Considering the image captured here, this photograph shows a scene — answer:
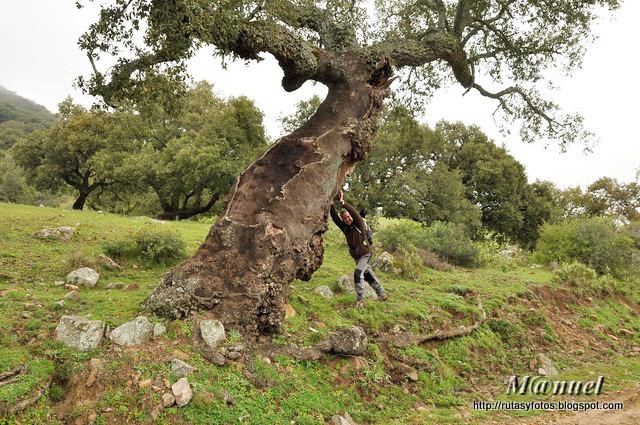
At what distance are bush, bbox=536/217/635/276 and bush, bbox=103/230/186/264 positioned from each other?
1640cm

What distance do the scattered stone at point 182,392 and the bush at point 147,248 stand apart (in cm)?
540

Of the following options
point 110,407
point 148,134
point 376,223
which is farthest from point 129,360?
point 148,134

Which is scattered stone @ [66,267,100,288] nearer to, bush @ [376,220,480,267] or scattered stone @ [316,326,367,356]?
scattered stone @ [316,326,367,356]

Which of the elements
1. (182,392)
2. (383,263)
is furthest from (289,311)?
(383,263)

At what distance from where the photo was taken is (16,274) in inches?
316

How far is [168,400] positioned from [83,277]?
4.12m

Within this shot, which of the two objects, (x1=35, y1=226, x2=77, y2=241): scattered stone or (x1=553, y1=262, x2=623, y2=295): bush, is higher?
(x1=553, y1=262, x2=623, y2=295): bush

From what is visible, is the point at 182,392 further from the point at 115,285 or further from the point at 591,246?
the point at 591,246

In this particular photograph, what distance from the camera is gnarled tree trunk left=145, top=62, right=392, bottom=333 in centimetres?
649

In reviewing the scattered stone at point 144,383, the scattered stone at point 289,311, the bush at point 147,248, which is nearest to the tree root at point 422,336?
the scattered stone at point 289,311

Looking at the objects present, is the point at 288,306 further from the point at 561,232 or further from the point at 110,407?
the point at 561,232

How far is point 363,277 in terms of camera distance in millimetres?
9180

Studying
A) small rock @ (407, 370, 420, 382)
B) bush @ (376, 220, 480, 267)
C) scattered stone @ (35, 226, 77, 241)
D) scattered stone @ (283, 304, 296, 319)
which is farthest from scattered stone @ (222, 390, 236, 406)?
bush @ (376, 220, 480, 267)

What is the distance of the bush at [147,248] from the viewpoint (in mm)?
9945
